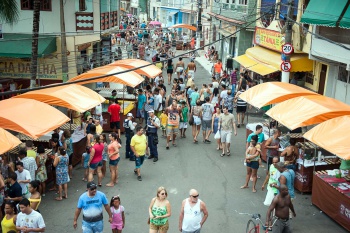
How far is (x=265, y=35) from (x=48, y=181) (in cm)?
1582

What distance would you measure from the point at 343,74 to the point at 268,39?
247 inches

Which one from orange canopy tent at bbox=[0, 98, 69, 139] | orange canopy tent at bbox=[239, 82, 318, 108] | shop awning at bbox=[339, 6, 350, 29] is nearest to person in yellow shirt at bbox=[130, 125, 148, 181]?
orange canopy tent at bbox=[0, 98, 69, 139]

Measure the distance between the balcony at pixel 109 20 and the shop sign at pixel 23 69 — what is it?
6.24 m

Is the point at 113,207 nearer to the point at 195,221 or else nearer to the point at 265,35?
the point at 195,221

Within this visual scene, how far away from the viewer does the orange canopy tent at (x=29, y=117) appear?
1083 cm

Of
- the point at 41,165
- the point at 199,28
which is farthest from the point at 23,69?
the point at 199,28

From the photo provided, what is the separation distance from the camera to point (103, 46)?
3219cm

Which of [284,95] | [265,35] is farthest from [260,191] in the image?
[265,35]

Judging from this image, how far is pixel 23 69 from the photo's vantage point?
2294cm

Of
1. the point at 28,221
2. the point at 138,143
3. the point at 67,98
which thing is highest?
the point at 67,98

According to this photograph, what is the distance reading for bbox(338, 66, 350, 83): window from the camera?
1775cm

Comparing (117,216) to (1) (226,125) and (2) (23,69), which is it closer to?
(1) (226,125)

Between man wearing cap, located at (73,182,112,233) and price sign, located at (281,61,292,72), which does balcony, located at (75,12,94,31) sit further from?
man wearing cap, located at (73,182,112,233)

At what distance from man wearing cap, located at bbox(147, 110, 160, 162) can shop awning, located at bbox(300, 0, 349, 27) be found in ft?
24.1
